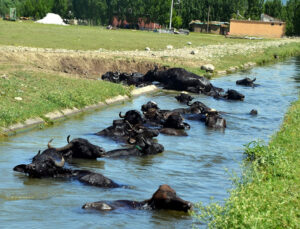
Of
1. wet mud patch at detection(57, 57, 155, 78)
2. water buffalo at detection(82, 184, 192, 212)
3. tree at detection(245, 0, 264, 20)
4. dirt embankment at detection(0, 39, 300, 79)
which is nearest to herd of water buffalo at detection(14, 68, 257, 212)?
water buffalo at detection(82, 184, 192, 212)

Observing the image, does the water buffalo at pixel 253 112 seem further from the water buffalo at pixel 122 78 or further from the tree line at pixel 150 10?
the tree line at pixel 150 10

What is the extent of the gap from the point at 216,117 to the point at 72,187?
24.2 ft

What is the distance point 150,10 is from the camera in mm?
109375

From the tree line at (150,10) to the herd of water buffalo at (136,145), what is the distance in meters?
89.0

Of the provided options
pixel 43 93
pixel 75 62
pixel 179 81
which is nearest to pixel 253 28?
pixel 75 62

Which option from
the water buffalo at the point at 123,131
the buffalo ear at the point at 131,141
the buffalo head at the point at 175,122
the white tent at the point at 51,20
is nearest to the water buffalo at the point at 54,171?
the buffalo ear at the point at 131,141

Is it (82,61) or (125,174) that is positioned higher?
(82,61)

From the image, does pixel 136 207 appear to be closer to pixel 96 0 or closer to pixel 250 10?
pixel 96 0

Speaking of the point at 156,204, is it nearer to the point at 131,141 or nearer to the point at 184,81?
the point at 131,141

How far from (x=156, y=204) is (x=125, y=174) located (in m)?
2.28

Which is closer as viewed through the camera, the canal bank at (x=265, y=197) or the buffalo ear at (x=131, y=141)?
the canal bank at (x=265, y=197)

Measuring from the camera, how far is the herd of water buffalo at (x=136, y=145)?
28.6ft

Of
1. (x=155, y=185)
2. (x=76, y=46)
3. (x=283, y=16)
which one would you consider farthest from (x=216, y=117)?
(x=283, y=16)

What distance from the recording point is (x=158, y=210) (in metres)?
8.70
